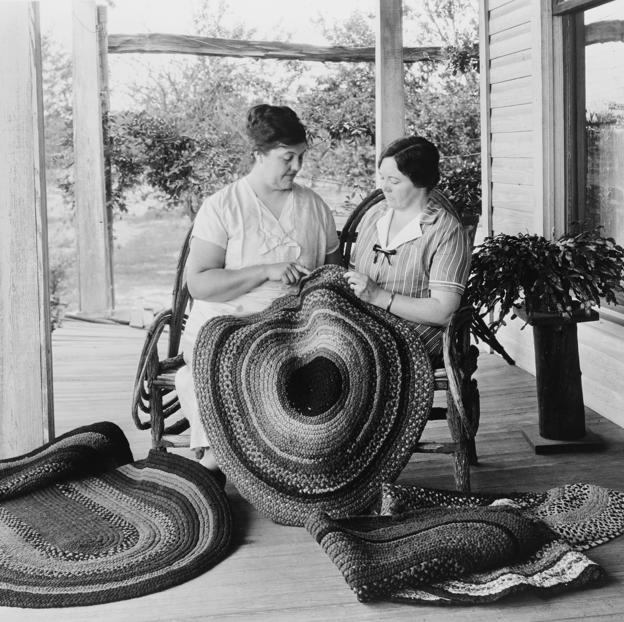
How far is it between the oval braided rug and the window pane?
6.95 feet

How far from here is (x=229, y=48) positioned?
323 inches

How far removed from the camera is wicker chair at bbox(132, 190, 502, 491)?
314 cm

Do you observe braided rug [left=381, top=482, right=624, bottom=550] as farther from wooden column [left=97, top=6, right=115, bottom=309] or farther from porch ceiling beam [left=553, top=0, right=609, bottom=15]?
wooden column [left=97, top=6, right=115, bottom=309]

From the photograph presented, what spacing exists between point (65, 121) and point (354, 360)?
20.7 ft

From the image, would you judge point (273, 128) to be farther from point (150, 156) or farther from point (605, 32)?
point (150, 156)

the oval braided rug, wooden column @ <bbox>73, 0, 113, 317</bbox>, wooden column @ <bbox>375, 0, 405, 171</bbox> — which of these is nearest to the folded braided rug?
the oval braided rug

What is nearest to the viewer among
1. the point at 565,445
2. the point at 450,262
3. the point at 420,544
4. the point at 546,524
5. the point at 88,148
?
the point at 420,544

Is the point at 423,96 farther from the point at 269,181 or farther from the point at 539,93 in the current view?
the point at 269,181

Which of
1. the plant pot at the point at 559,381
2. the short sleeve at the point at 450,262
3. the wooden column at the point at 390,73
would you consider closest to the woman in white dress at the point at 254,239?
the short sleeve at the point at 450,262

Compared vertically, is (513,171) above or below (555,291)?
above

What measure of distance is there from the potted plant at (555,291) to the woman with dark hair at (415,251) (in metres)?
0.37

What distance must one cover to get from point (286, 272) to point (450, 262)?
1.77ft

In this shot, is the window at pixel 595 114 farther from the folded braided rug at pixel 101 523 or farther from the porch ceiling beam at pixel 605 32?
the folded braided rug at pixel 101 523

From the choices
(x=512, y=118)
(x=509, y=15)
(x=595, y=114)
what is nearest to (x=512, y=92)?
(x=512, y=118)
